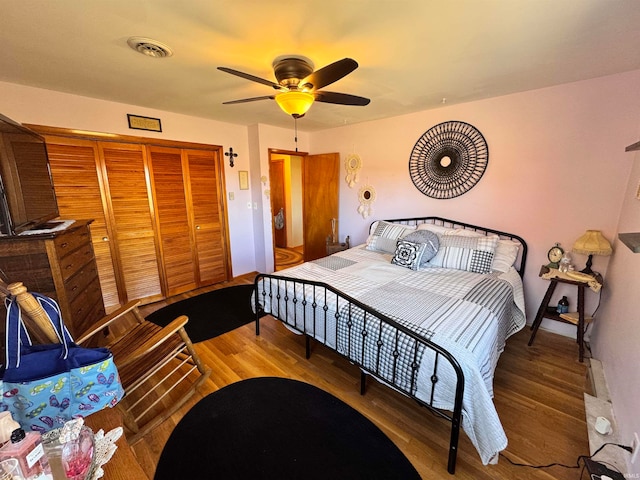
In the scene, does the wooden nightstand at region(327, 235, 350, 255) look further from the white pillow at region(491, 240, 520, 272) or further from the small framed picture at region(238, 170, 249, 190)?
the white pillow at region(491, 240, 520, 272)

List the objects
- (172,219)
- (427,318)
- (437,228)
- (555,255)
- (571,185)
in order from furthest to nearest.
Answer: (172,219) → (437,228) → (555,255) → (571,185) → (427,318)

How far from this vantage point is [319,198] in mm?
4430

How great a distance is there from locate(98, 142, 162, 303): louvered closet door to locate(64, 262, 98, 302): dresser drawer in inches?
28.0

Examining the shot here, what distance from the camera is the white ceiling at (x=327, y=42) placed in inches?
51.6

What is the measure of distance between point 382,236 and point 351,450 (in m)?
2.29

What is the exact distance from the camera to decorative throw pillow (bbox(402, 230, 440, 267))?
8.88 feet

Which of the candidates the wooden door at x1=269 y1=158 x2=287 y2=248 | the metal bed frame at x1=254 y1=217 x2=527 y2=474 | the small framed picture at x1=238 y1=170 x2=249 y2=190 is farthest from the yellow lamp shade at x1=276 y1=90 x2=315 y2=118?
the wooden door at x1=269 y1=158 x2=287 y2=248

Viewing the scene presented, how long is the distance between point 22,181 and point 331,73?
7.12ft

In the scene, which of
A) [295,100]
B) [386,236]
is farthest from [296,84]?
[386,236]

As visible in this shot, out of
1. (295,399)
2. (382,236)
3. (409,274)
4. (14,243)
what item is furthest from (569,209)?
(14,243)

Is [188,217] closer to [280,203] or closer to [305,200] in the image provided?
[305,200]

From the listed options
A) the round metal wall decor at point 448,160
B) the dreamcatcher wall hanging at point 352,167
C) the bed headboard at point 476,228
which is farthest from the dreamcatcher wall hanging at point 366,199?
the round metal wall decor at point 448,160

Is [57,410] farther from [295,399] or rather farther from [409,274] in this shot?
[409,274]

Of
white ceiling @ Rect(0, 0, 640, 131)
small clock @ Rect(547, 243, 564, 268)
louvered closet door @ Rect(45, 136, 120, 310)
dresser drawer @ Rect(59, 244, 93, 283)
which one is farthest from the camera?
louvered closet door @ Rect(45, 136, 120, 310)
